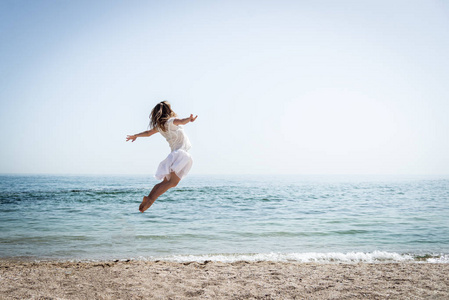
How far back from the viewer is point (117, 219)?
14.2 meters

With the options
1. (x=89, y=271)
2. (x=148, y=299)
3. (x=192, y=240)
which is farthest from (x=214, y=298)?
(x=192, y=240)

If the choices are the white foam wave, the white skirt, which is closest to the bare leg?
the white skirt

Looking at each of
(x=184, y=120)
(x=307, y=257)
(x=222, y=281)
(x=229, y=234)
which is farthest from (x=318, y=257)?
(x=184, y=120)

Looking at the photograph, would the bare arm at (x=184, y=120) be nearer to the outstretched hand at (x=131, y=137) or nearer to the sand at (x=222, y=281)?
the outstretched hand at (x=131, y=137)

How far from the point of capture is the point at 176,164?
194 inches

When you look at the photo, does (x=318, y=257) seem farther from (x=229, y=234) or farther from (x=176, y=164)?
(x=176, y=164)

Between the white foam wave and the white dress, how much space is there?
3.49m

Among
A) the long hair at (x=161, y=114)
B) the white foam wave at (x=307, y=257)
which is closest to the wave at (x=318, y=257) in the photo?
the white foam wave at (x=307, y=257)

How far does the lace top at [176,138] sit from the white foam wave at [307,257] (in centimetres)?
363

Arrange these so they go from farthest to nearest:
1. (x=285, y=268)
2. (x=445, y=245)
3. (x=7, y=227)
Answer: (x=7, y=227) < (x=445, y=245) < (x=285, y=268)

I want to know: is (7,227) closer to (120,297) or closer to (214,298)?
(120,297)

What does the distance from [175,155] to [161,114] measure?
0.66m

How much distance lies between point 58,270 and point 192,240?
4242 millimetres

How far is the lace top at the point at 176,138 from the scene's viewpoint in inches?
199
